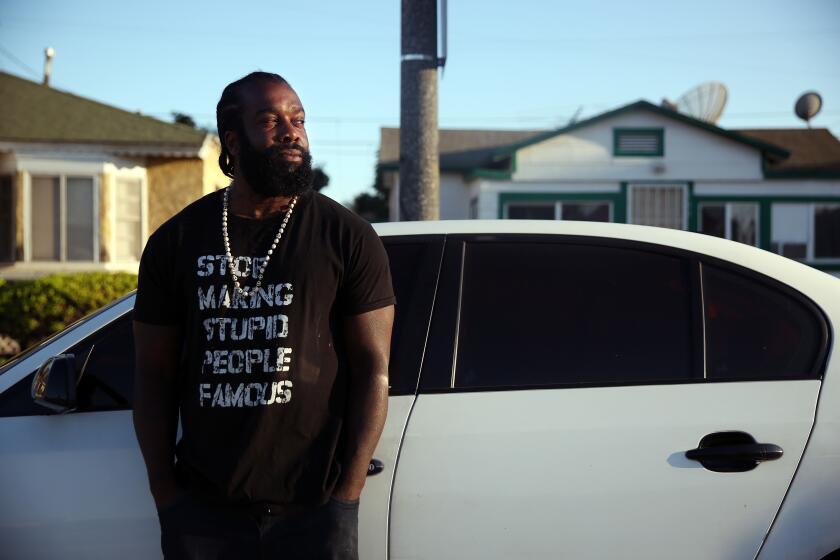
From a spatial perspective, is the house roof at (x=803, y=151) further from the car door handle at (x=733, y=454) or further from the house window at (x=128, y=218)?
the car door handle at (x=733, y=454)

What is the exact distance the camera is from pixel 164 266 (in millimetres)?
2365

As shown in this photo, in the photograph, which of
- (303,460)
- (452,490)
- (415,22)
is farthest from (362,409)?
(415,22)


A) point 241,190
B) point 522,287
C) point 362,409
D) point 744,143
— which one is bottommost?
point 362,409

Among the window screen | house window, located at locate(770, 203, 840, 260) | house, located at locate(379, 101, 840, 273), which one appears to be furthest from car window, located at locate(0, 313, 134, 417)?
house window, located at locate(770, 203, 840, 260)

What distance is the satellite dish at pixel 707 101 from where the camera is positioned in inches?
957

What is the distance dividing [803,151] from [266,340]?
24.0 meters

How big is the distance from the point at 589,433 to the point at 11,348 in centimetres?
1021

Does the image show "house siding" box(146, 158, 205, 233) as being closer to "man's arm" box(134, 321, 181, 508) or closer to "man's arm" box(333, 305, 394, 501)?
"man's arm" box(134, 321, 181, 508)

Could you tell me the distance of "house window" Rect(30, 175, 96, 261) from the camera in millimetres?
16594

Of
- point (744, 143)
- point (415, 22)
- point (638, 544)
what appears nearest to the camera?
point (638, 544)

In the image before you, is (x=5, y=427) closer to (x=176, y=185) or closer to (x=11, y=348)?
(x=11, y=348)

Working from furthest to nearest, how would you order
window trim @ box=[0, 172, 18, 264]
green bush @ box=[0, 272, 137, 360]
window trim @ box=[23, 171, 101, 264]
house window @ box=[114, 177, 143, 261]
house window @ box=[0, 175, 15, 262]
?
house window @ box=[114, 177, 143, 261]
house window @ box=[0, 175, 15, 262]
window trim @ box=[0, 172, 18, 264]
window trim @ box=[23, 171, 101, 264]
green bush @ box=[0, 272, 137, 360]

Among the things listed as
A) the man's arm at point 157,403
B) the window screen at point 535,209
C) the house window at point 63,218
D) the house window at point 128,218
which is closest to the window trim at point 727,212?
the window screen at point 535,209

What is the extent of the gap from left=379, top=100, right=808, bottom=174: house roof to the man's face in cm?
1877
